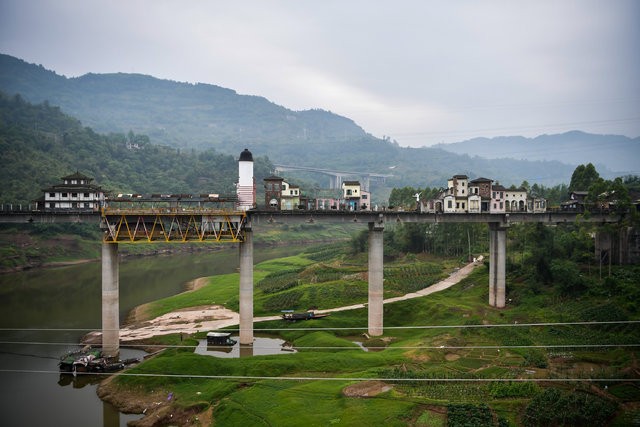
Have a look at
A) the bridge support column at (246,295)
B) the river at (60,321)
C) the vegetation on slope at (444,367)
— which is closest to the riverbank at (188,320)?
the river at (60,321)

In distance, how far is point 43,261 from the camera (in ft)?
411

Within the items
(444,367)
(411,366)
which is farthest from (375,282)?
(444,367)

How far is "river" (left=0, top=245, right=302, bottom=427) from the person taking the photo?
44.2 metres

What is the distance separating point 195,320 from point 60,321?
20002mm

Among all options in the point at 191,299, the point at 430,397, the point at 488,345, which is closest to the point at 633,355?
the point at 488,345

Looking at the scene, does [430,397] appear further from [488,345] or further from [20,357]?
[20,357]

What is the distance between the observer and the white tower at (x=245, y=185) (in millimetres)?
60156

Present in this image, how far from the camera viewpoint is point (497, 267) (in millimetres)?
70312

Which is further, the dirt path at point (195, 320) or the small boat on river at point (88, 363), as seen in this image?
the dirt path at point (195, 320)

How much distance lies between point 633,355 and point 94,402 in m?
50.7

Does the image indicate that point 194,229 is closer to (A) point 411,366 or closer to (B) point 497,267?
(A) point 411,366

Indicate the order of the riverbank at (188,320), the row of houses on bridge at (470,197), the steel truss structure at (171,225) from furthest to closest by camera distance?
the row of houses on bridge at (470,197), the riverbank at (188,320), the steel truss structure at (171,225)

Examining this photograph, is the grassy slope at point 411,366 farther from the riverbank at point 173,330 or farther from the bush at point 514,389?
the riverbank at point 173,330

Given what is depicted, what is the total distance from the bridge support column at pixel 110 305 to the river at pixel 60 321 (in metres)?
1.97
